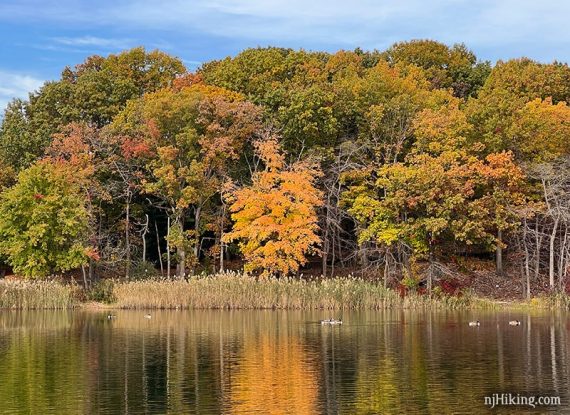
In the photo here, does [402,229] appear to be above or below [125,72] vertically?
below

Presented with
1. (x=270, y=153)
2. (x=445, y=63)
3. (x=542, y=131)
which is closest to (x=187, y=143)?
(x=270, y=153)

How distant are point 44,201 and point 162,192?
319 inches

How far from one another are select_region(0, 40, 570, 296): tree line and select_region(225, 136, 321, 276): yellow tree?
0.11 m

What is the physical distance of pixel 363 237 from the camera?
164 feet

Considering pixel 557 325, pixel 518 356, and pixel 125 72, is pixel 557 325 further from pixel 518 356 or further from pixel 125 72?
pixel 125 72

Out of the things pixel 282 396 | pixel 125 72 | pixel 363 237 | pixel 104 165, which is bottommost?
pixel 282 396

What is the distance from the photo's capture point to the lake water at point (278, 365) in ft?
57.4

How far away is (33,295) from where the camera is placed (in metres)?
41.3

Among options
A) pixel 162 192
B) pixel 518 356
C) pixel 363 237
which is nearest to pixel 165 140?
pixel 162 192

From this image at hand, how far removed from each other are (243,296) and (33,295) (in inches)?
384

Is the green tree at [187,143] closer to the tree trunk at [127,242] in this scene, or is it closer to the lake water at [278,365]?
the tree trunk at [127,242]

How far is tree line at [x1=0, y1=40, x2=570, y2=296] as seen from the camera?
47.3 m

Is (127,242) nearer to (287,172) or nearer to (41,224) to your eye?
(41,224)

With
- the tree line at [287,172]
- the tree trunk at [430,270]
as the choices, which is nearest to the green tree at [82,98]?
→ the tree line at [287,172]
